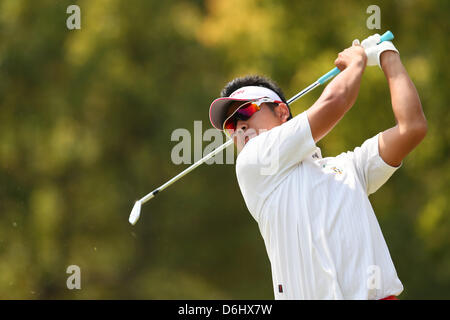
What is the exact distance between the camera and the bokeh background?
42.2 feet

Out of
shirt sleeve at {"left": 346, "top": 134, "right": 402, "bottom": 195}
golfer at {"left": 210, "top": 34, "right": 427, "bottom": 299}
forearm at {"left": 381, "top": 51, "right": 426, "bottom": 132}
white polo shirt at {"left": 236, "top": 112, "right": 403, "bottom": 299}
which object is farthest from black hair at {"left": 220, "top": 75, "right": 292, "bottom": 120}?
forearm at {"left": 381, "top": 51, "right": 426, "bottom": 132}

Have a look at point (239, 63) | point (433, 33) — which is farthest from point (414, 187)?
point (239, 63)

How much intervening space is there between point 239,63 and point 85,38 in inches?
124

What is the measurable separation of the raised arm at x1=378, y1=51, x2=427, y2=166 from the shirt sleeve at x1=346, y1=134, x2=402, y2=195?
0.02m

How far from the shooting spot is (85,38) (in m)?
13.4

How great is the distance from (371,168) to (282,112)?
52 cm

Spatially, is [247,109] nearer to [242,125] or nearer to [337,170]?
[242,125]

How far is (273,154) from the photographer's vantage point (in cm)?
315

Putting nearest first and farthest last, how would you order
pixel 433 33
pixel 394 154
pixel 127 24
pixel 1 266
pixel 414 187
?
pixel 394 154, pixel 433 33, pixel 414 187, pixel 1 266, pixel 127 24

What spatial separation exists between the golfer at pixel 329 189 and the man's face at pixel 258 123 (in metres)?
0.02

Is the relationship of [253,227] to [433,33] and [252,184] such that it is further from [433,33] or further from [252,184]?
[252,184]

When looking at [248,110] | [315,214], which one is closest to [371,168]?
[315,214]

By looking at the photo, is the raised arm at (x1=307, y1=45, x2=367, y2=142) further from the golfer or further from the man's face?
the man's face

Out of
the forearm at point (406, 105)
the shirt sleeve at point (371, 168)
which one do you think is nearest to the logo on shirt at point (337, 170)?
the shirt sleeve at point (371, 168)
